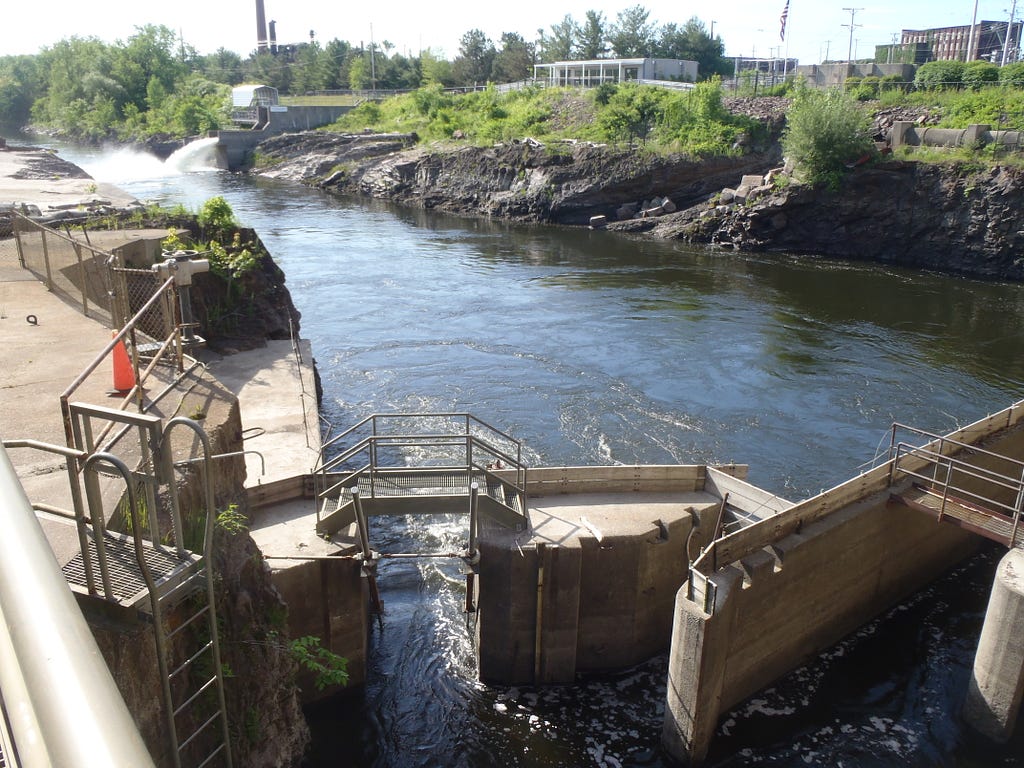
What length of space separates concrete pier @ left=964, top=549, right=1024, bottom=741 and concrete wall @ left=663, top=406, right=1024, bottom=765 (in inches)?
112

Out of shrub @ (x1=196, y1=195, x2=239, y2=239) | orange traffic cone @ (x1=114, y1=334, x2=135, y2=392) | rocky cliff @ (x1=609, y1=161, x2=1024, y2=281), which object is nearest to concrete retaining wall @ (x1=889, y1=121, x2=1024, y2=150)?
rocky cliff @ (x1=609, y1=161, x2=1024, y2=281)

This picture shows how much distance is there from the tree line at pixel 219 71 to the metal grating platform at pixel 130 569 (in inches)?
4065

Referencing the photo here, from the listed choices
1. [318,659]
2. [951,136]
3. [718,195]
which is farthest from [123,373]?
[718,195]

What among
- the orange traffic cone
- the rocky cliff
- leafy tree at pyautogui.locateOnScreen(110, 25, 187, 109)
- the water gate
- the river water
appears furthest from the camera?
leafy tree at pyautogui.locateOnScreen(110, 25, 187, 109)

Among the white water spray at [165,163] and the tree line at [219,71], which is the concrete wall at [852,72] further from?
the white water spray at [165,163]

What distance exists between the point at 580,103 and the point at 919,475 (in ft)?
220

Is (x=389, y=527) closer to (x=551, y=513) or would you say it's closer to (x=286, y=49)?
(x=551, y=513)

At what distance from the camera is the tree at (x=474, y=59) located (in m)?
117

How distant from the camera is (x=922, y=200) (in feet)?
173

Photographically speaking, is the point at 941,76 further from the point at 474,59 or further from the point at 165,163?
the point at 165,163

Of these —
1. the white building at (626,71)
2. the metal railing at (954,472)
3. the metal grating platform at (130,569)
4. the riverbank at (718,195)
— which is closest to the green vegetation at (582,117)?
the riverbank at (718,195)

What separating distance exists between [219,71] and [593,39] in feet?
268

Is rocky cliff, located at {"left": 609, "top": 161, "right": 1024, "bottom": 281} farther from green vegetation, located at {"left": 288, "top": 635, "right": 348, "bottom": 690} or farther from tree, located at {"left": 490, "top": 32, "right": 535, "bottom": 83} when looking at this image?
tree, located at {"left": 490, "top": 32, "right": 535, "bottom": 83}

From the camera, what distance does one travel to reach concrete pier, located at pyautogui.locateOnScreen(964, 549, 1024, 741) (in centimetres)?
1392
